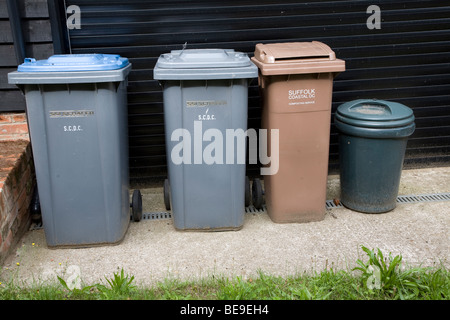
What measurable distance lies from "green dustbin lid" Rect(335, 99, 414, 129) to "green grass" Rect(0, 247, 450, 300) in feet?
4.25

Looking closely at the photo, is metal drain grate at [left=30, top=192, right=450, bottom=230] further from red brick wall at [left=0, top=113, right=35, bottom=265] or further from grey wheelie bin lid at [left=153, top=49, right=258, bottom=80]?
grey wheelie bin lid at [left=153, top=49, right=258, bottom=80]

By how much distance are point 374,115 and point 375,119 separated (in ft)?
0.21

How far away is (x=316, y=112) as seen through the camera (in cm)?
407

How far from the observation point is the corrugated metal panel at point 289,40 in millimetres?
4691

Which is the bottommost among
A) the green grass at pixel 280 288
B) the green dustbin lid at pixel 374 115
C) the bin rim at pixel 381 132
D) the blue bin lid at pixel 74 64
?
the green grass at pixel 280 288

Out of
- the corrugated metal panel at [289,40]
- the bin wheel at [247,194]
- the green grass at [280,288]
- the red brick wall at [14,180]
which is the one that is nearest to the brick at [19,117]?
the red brick wall at [14,180]

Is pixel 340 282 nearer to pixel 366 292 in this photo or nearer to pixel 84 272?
pixel 366 292

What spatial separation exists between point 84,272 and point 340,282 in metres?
1.93

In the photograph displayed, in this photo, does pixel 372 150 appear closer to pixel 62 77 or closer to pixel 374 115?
pixel 374 115

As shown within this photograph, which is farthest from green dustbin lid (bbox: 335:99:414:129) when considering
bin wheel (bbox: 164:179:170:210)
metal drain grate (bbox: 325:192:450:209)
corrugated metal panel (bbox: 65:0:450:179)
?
bin wheel (bbox: 164:179:170:210)

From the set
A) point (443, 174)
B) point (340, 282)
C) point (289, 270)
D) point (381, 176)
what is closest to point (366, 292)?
point (340, 282)

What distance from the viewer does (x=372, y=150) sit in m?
4.26

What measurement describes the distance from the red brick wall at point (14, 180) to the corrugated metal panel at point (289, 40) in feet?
3.36

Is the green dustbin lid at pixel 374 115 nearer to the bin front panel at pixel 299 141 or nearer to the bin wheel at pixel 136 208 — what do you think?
the bin front panel at pixel 299 141
